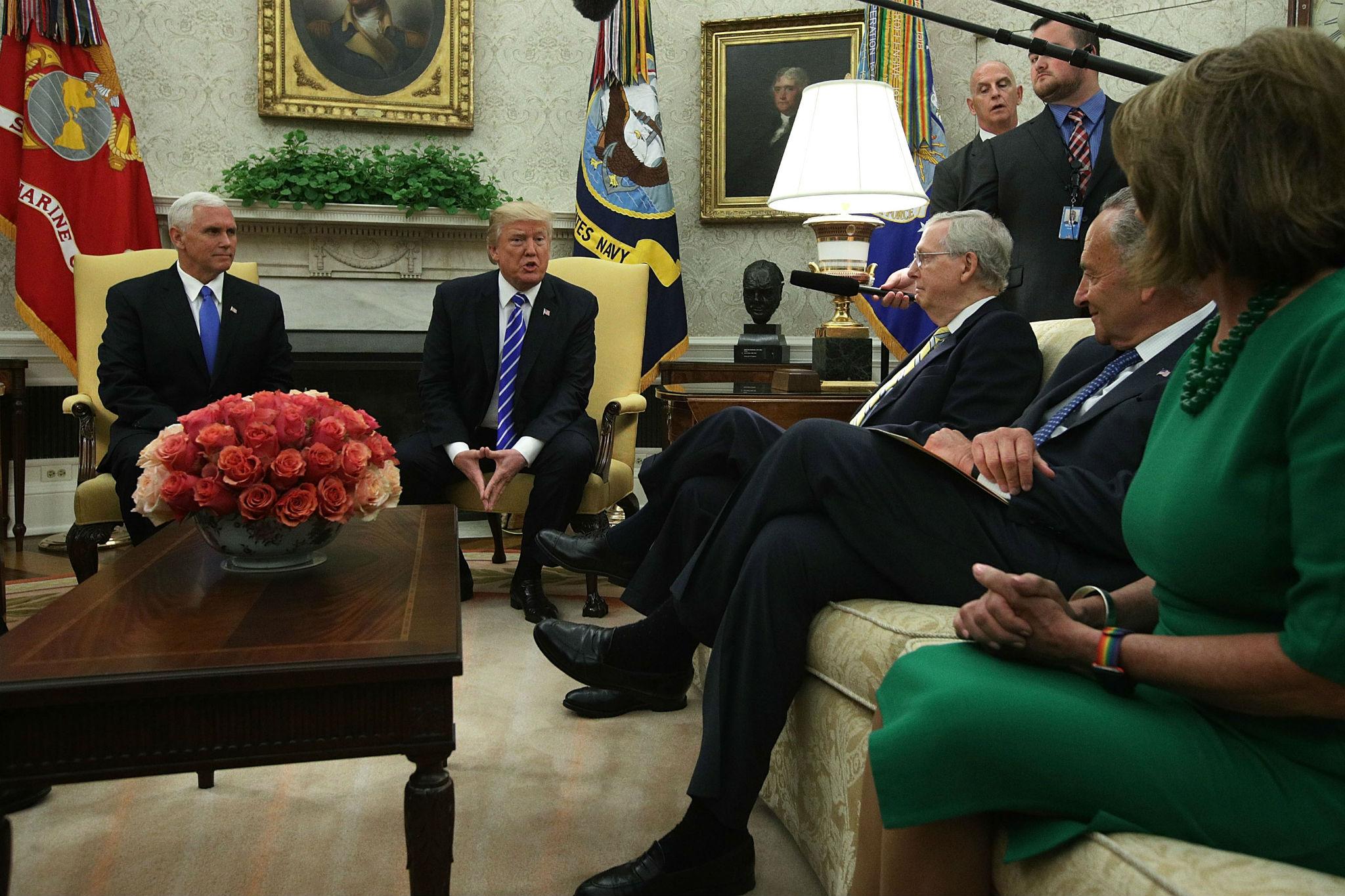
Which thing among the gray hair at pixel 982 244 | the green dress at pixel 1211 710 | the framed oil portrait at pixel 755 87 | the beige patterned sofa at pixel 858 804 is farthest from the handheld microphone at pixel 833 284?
the framed oil portrait at pixel 755 87

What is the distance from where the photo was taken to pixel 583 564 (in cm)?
258

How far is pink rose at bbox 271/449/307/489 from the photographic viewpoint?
1.84 meters

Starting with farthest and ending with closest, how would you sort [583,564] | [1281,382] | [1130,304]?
1. [583,564]
2. [1130,304]
3. [1281,382]

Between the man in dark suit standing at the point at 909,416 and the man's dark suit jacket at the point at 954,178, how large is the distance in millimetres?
973

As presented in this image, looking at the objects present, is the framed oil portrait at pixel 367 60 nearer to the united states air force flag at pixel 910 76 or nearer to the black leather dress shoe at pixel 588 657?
the united states air force flag at pixel 910 76

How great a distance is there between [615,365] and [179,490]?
2.45 m

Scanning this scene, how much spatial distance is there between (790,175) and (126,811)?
2.63 meters

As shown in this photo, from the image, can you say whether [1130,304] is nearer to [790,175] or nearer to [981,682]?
[981,682]

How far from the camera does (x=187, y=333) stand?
3.69m

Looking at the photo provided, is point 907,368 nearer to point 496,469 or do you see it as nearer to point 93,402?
point 496,469

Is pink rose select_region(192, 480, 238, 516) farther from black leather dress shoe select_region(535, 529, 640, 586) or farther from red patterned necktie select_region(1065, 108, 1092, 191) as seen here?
red patterned necktie select_region(1065, 108, 1092, 191)

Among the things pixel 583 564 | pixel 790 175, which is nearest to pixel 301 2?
pixel 790 175

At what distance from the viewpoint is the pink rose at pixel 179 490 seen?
6.04ft

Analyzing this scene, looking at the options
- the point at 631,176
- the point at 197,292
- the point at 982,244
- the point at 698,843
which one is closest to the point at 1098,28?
the point at 982,244
